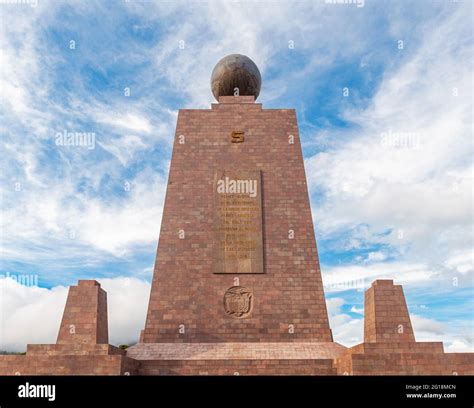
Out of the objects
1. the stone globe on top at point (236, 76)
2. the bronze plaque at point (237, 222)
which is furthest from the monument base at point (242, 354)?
the stone globe on top at point (236, 76)

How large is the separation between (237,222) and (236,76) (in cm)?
597

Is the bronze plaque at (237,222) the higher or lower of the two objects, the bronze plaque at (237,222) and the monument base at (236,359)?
the higher

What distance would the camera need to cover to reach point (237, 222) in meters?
15.3

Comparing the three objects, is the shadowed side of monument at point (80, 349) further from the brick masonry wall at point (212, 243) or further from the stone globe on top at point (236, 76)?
the stone globe on top at point (236, 76)

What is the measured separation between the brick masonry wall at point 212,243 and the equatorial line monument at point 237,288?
0.03 m

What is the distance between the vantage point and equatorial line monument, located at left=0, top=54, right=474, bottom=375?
11.6m

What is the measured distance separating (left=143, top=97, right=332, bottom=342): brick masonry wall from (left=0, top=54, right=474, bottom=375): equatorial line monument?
33 mm

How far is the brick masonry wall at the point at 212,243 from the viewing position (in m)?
14.0

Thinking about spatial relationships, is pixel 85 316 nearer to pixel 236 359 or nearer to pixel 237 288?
pixel 236 359

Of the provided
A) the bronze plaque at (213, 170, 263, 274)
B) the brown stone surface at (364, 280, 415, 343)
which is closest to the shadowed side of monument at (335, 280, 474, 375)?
the brown stone surface at (364, 280, 415, 343)

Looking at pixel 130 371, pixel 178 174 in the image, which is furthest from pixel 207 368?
pixel 178 174

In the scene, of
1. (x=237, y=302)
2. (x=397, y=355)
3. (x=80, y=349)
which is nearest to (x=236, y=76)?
(x=237, y=302)

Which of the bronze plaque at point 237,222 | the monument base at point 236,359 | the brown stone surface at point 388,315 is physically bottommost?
the monument base at point 236,359

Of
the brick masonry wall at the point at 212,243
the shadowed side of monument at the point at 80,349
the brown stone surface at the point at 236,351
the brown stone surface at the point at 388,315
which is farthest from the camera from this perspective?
the brick masonry wall at the point at 212,243
